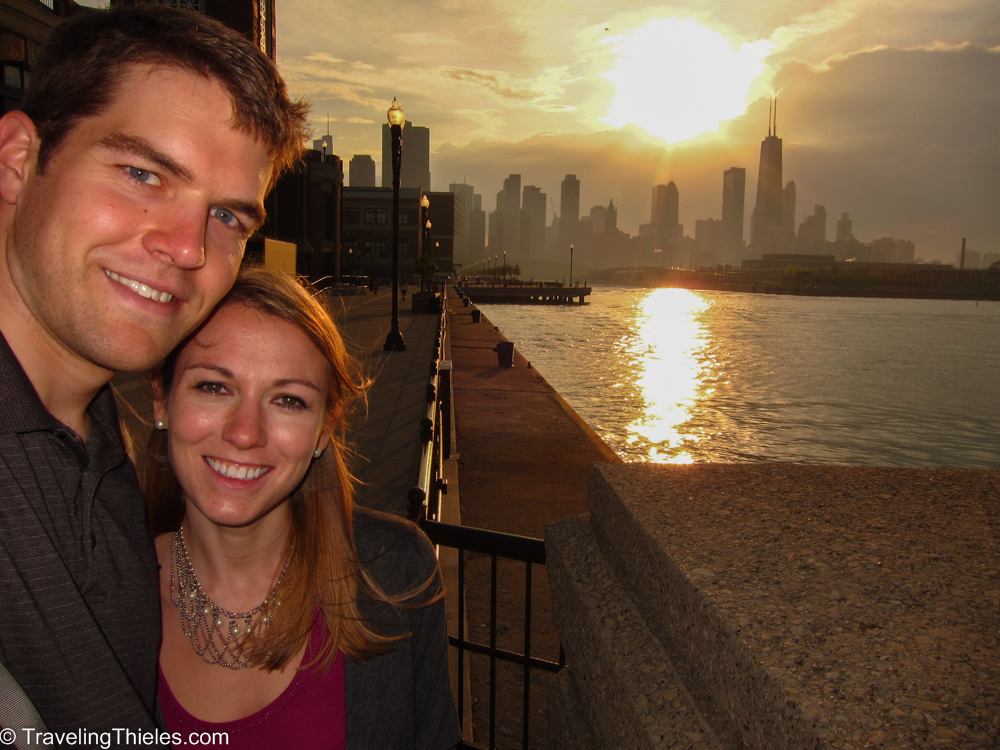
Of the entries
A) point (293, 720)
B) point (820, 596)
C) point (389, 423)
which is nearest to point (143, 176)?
point (293, 720)

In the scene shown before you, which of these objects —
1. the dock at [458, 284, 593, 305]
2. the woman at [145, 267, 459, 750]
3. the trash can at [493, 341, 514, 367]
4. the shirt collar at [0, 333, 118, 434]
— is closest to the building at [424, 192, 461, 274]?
the dock at [458, 284, 593, 305]

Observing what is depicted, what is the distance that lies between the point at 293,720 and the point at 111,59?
1766mm

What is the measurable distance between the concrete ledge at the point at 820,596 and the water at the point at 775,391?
53.2ft

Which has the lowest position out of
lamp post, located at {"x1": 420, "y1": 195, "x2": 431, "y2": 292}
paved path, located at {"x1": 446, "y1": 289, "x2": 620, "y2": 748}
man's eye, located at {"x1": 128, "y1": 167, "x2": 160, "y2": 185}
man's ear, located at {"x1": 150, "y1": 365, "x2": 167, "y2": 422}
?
paved path, located at {"x1": 446, "y1": 289, "x2": 620, "y2": 748}

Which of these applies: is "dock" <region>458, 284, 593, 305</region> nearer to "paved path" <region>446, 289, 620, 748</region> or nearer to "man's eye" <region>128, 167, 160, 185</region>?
"paved path" <region>446, 289, 620, 748</region>

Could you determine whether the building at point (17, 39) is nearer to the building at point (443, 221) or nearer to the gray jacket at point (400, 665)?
the gray jacket at point (400, 665)

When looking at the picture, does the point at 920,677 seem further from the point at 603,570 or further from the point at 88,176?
the point at 88,176

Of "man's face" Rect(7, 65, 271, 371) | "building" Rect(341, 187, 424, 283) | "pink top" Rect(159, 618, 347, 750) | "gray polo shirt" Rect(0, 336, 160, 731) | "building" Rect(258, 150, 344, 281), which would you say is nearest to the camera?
"gray polo shirt" Rect(0, 336, 160, 731)

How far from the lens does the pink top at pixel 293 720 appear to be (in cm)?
188

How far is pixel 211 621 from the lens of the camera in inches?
79.8

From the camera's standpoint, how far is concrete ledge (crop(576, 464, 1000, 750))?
3.30 ft

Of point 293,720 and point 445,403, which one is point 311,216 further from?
point 293,720

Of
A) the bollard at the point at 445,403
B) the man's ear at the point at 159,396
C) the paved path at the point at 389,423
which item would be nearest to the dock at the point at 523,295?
the paved path at the point at 389,423

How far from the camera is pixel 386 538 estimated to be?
217cm
